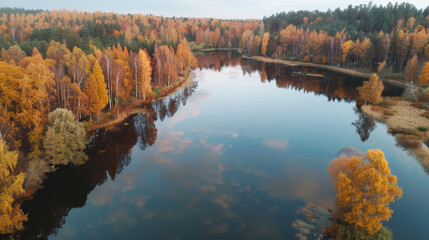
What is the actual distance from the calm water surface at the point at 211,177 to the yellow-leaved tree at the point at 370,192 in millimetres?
5625

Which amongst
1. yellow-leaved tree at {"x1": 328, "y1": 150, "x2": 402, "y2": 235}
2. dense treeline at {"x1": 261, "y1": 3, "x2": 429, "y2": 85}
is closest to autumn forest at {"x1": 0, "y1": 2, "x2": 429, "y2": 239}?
yellow-leaved tree at {"x1": 328, "y1": 150, "x2": 402, "y2": 235}

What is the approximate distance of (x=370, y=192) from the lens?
79.6 feet

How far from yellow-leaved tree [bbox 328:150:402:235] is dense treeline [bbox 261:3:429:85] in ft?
243

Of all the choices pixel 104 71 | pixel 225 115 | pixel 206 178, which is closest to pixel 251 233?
pixel 206 178

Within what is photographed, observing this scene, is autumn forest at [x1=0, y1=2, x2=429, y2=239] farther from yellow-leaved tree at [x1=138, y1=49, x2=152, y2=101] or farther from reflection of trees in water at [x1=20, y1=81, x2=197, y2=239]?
yellow-leaved tree at [x1=138, y1=49, x2=152, y2=101]

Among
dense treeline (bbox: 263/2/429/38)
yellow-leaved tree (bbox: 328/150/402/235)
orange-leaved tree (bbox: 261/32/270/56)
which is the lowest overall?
yellow-leaved tree (bbox: 328/150/402/235)

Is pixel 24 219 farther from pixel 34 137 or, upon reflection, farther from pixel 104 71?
pixel 104 71

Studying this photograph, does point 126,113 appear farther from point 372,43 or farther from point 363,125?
point 372,43

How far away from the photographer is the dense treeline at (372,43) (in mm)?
102438

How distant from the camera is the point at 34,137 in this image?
3628 centimetres

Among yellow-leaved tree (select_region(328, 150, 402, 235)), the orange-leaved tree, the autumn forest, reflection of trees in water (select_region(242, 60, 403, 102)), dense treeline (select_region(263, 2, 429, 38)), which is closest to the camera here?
yellow-leaved tree (select_region(328, 150, 402, 235))

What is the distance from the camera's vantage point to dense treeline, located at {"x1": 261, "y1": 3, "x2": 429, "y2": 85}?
336 feet

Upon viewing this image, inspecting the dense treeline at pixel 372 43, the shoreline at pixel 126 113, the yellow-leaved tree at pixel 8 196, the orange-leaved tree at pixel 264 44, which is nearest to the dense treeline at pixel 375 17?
the dense treeline at pixel 372 43

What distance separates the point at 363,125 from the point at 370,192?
37.7 m
